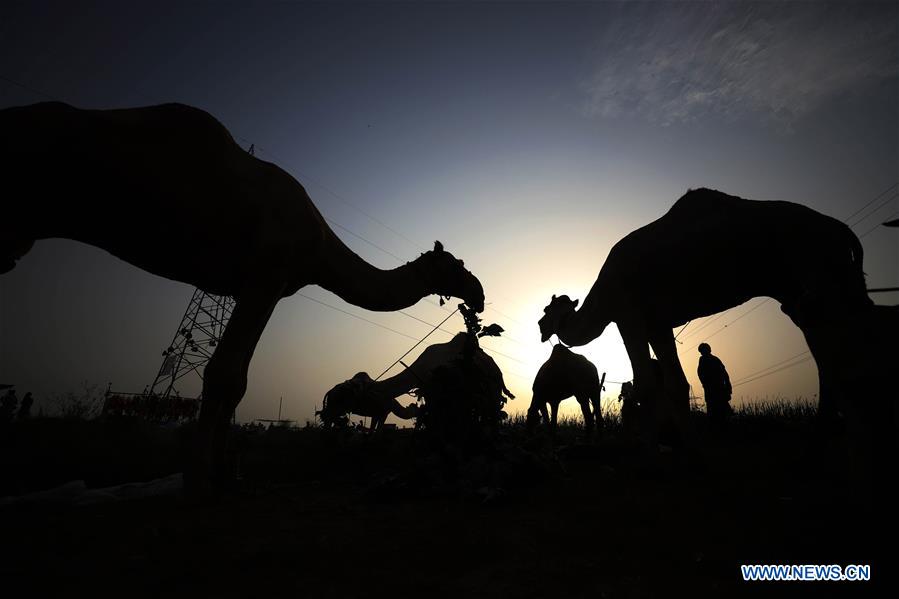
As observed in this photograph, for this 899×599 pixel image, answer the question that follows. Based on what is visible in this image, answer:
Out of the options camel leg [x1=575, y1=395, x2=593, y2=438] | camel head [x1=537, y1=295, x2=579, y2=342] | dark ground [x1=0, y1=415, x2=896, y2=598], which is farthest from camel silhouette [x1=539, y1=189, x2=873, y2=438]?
camel leg [x1=575, y1=395, x2=593, y2=438]

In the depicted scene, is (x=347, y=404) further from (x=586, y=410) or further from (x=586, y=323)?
(x=586, y=410)

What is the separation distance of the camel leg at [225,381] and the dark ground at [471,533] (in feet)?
0.92

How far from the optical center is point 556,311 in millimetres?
7859

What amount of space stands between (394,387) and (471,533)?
18637 mm

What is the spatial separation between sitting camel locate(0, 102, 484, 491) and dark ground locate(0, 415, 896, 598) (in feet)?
3.31

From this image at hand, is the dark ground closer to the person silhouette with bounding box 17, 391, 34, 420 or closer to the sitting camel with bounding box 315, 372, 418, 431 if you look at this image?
the sitting camel with bounding box 315, 372, 418, 431

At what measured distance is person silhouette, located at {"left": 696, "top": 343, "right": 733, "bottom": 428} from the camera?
453 inches

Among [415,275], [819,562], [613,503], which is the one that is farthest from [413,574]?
[415,275]

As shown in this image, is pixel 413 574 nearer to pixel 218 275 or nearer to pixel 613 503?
pixel 613 503

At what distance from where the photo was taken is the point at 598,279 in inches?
253

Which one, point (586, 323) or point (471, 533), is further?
point (586, 323)

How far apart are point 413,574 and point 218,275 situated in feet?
11.1

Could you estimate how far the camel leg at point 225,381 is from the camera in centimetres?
349

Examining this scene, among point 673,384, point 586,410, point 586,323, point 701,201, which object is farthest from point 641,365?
point 586,410
